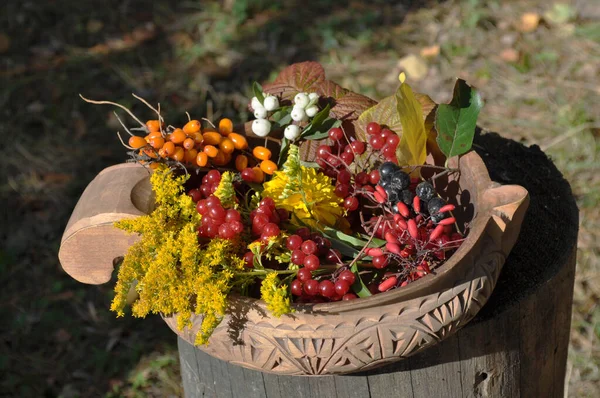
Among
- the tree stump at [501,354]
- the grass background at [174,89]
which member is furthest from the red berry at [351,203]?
the grass background at [174,89]

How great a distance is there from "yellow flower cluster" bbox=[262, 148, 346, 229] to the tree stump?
34cm

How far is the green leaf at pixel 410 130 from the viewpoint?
1.49 meters

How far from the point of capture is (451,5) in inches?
158

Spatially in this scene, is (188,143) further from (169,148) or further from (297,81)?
(297,81)

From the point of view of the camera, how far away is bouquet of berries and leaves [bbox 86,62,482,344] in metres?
1.30

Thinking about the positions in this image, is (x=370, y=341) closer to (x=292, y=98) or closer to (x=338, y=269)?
(x=338, y=269)

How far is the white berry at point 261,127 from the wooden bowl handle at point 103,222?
0.87ft

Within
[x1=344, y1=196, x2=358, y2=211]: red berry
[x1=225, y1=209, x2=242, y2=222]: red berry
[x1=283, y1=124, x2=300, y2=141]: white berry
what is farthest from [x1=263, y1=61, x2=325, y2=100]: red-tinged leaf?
[x1=225, y1=209, x2=242, y2=222]: red berry

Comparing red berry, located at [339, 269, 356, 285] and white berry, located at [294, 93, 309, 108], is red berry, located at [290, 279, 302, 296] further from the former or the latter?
white berry, located at [294, 93, 309, 108]

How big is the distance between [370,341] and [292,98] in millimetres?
690

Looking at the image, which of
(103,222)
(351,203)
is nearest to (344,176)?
(351,203)

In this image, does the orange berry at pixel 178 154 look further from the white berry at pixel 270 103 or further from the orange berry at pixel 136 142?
the white berry at pixel 270 103

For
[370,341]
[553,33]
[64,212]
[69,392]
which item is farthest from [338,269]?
[553,33]

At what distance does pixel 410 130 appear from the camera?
1.51 metres
